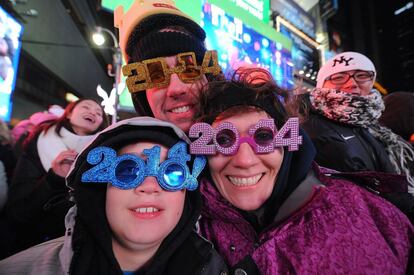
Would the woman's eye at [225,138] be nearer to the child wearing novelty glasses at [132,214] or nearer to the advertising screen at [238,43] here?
the child wearing novelty glasses at [132,214]

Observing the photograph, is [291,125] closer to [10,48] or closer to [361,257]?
[361,257]

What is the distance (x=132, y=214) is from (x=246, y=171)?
0.58 metres

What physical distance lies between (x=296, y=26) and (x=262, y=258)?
12100 millimetres

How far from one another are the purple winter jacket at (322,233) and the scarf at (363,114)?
1.07 metres

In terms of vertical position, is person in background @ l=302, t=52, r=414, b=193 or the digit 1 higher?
the digit 1

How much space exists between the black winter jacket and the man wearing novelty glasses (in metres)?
1.06

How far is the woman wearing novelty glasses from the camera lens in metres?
1.20

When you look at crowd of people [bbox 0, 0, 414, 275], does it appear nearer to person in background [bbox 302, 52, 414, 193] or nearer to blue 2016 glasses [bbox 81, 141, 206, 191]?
blue 2016 glasses [bbox 81, 141, 206, 191]

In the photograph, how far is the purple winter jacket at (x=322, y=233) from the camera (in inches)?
46.6

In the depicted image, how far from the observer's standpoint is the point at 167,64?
175cm

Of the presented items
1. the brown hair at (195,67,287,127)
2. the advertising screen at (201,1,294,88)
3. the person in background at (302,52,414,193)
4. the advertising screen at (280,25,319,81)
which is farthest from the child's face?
the advertising screen at (280,25,319,81)

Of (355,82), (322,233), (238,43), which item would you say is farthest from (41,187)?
(238,43)

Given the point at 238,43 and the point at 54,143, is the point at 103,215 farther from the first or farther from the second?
the point at 238,43

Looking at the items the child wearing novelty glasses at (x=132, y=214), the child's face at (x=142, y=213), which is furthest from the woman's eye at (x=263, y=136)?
the child's face at (x=142, y=213)
